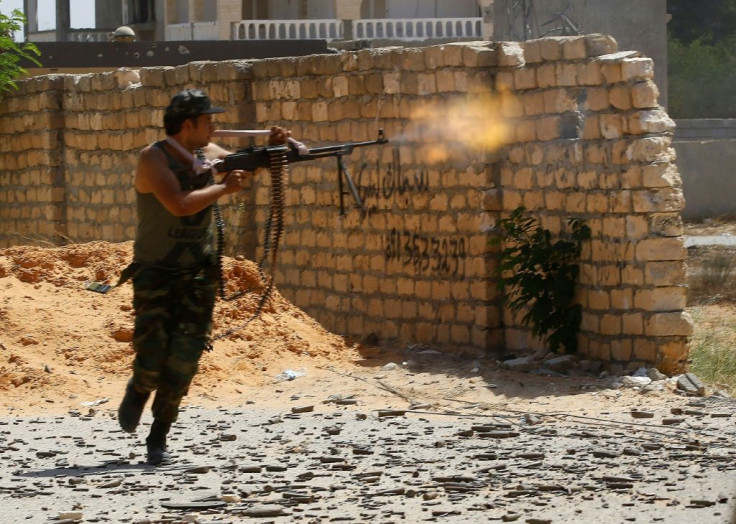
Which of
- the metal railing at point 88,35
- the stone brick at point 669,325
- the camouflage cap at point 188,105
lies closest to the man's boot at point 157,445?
the camouflage cap at point 188,105

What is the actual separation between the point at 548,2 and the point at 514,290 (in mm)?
23734

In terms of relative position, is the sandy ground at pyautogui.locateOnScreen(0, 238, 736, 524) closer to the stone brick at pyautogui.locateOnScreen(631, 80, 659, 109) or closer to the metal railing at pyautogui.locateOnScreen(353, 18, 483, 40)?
the stone brick at pyautogui.locateOnScreen(631, 80, 659, 109)

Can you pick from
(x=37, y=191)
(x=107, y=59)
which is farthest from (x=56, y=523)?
(x=107, y=59)

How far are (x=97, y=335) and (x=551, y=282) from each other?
10.8 ft

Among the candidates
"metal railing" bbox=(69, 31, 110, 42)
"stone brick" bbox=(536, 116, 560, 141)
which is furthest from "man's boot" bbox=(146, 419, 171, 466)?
"metal railing" bbox=(69, 31, 110, 42)

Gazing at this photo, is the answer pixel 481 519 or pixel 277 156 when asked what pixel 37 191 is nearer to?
pixel 277 156

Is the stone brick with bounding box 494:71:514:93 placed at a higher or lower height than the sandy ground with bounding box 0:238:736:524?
higher

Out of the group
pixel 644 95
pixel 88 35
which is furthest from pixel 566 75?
pixel 88 35

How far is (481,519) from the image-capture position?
6035mm

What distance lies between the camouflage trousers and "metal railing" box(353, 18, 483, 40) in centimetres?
2462

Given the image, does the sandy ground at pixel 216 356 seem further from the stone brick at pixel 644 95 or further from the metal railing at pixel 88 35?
the metal railing at pixel 88 35

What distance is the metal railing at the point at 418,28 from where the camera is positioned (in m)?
32.0

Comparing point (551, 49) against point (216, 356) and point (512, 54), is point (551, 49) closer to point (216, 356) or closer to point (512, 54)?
point (512, 54)

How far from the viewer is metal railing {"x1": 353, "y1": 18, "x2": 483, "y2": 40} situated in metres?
32.0
